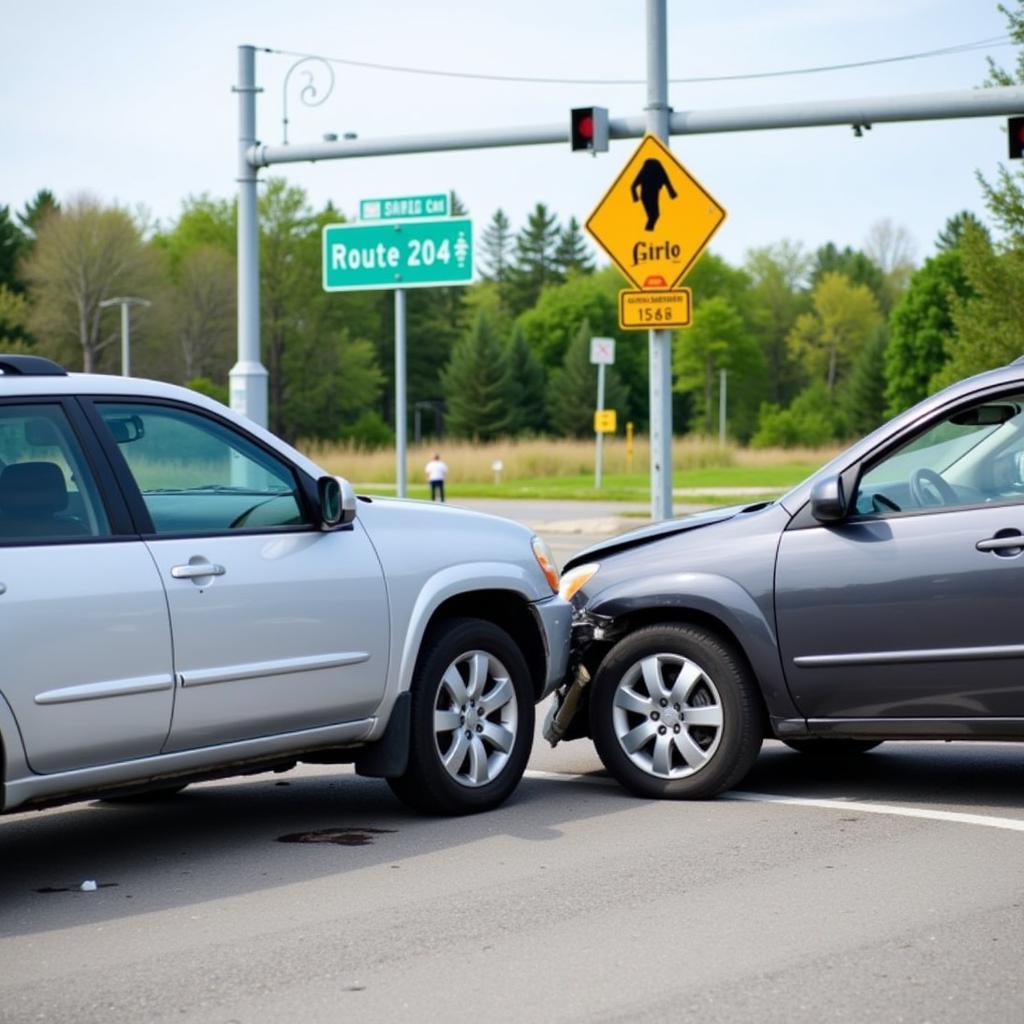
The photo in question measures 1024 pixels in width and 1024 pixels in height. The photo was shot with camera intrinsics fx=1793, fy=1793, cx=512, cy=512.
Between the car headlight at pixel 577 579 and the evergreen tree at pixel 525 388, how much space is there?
109 metres

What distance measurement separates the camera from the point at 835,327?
126812 mm

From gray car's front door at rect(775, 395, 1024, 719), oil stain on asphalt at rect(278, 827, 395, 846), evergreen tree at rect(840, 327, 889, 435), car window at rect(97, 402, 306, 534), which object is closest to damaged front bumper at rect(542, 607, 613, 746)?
gray car's front door at rect(775, 395, 1024, 719)

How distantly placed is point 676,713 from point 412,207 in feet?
52.0

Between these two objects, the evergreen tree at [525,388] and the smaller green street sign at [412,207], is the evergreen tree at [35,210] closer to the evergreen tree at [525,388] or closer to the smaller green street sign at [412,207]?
the evergreen tree at [525,388]

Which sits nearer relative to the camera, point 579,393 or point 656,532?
point 656,532

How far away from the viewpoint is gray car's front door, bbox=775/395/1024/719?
6.87 m

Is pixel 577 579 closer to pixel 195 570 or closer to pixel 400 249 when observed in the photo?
pixel 195 570

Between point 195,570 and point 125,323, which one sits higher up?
point 125,323

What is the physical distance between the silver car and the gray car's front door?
1086 millimetres

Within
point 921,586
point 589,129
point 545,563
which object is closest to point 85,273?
point 589,129

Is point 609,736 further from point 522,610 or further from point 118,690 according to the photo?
point 118,690

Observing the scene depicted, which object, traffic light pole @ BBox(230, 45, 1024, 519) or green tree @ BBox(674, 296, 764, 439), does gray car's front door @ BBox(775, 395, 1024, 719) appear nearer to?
traffic light pole @ BBox(230, 45, 1024, 519)

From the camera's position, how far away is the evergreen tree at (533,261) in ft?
472

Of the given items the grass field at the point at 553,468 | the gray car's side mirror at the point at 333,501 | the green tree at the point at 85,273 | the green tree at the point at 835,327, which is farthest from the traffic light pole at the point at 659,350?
the green tree at the point at 835,327
